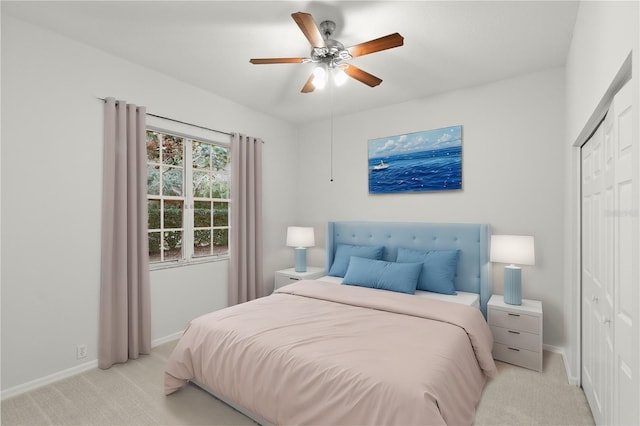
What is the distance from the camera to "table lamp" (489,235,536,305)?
9.05 feet

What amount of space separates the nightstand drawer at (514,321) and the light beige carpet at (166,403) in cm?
35

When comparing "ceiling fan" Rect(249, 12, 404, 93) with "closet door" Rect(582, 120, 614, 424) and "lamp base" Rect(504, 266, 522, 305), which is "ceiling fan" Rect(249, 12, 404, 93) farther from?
"lamp base" Rect(504, 266, 522, 305)

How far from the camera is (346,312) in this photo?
8.16 ft

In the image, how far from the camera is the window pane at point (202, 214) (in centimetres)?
355

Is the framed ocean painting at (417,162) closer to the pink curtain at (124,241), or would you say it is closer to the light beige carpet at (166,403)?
the light beige carpet at (166,403)

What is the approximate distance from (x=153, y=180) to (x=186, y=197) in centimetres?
38

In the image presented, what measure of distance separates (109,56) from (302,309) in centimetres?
276

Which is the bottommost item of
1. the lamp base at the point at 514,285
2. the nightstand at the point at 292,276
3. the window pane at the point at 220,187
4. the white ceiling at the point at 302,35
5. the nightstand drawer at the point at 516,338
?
the nightstand drawer at the point at 516,338

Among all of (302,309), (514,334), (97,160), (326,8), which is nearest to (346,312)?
(302,309)

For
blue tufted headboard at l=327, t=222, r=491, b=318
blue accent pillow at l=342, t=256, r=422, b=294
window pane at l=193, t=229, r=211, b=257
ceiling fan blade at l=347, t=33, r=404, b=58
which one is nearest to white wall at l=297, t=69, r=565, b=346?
blue tufted headboard at l=327, t=222, r=491, b=318

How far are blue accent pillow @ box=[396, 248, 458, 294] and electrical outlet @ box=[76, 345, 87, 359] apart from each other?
10.0 ft

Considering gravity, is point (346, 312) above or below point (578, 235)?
below

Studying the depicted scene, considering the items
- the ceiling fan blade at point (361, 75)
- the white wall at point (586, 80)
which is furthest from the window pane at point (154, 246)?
the white wall at point (586, 80)

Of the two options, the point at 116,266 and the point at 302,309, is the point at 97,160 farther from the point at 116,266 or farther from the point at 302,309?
the point at 302,309
